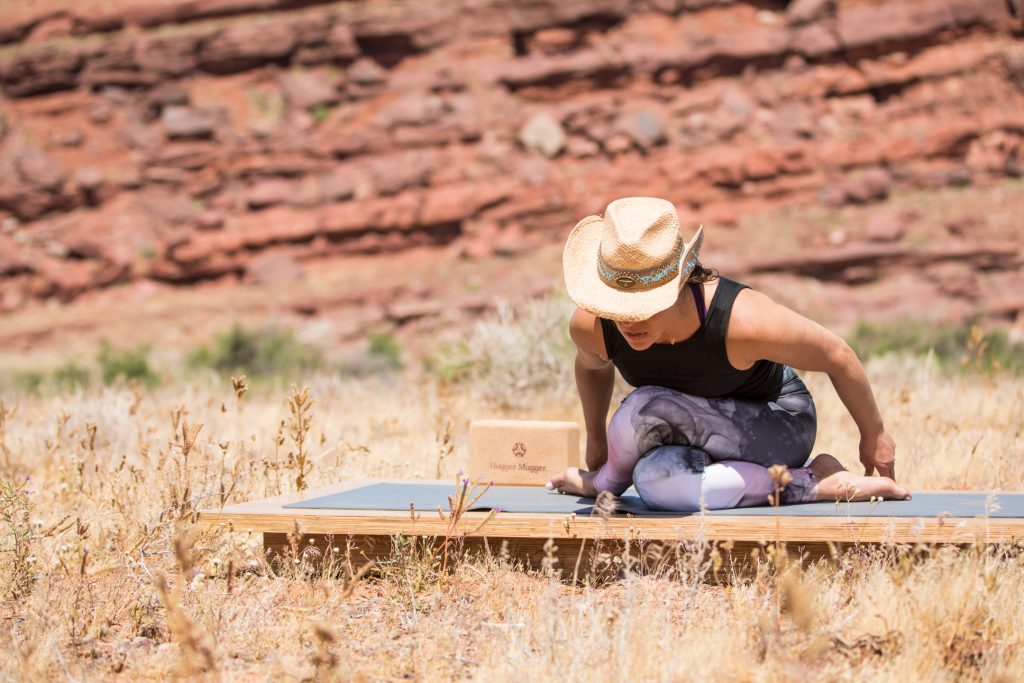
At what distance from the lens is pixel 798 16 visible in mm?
24562

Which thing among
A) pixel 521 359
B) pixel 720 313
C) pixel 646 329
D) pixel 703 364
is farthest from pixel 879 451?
pixel 521 359

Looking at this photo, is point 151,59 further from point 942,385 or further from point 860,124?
point 942,385

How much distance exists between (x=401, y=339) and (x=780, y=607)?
1869 cm

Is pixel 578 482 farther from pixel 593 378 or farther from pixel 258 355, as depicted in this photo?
pixel 258 355

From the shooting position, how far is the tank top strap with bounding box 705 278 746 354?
3.76 metres

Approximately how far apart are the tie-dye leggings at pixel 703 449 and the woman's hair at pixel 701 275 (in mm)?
471

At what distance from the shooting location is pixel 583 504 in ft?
14.1

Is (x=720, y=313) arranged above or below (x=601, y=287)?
below

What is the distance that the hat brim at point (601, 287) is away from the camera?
358cm

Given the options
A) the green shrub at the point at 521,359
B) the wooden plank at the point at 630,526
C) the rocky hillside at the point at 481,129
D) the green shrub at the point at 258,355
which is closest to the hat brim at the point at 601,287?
the wooden plank at the point at 630,526

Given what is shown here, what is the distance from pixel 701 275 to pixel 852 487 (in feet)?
3.31

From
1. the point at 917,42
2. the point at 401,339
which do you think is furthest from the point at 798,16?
the point at 401,339

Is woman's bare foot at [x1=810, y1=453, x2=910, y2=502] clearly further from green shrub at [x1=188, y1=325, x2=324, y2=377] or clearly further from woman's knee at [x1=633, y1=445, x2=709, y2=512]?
green shrub at [x1=188, y1=325, x2=324, y2=377]

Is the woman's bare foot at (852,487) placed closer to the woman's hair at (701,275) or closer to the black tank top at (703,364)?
the black tank top at (703,364)
